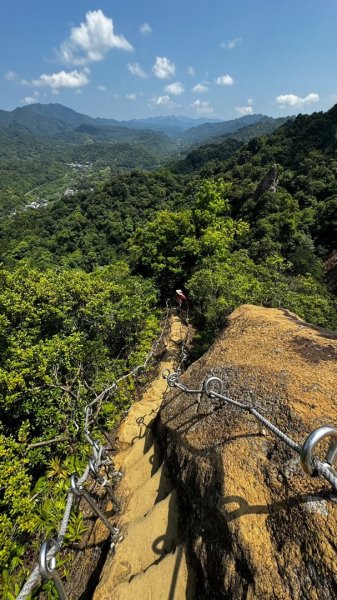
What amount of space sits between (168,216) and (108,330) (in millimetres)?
13234

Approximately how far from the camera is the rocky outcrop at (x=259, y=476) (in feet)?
10.4

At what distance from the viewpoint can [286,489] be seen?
368 centimetres

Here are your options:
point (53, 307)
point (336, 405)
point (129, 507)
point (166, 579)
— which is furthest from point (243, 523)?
point (53, 307)

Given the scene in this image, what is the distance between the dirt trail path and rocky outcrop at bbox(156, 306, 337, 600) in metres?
0.26

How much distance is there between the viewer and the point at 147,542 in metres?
4.81

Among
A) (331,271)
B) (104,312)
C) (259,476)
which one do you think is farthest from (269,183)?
(259,476)

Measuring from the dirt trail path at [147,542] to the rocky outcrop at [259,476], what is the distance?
26cm

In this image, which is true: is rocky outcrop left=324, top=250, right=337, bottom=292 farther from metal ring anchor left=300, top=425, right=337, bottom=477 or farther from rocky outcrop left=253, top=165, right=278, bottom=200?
metal ring anchor left=300, top=425, right=337, bottom=477

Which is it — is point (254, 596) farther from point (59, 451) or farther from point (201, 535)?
point (59, 451)

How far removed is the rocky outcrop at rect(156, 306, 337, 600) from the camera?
3.17 m

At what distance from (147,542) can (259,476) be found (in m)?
2.13

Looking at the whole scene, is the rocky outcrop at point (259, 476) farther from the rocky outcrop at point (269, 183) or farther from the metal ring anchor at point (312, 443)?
the rocky outcrop at point (269, 183)

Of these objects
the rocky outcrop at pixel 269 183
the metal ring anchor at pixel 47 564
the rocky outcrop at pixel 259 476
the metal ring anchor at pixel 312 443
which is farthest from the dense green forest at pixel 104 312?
the metal ring anchor at pixel 312 443

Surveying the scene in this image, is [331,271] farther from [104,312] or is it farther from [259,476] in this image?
[259,476]
